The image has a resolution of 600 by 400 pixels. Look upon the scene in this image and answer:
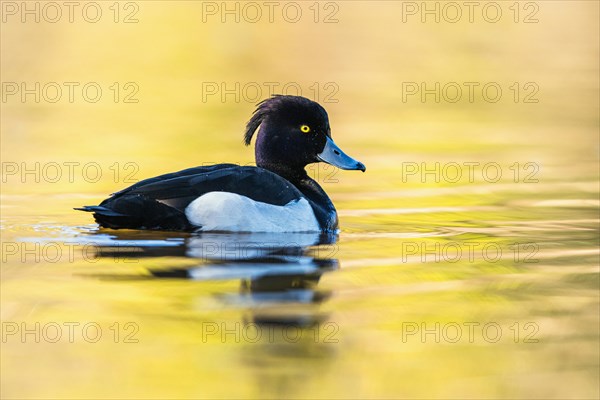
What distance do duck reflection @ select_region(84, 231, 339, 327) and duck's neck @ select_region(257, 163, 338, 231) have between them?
19 centimetres

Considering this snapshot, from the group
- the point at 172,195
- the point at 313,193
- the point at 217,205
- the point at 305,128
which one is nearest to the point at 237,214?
the point at 217,205

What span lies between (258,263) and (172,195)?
4.20 ft

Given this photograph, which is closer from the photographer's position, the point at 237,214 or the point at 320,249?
the point at 320,249

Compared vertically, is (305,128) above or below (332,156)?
above

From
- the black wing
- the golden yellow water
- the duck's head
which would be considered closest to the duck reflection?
the golden yellow water

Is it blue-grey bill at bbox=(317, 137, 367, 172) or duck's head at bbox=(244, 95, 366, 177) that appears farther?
blue-grey bill at bbox=(317, 137, 367, 172)

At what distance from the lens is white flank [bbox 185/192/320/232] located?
9000 mm

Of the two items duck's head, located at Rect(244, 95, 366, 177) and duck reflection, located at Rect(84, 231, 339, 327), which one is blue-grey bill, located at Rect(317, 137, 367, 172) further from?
duck reflection, located at Rect(84, 231, 339, 327)

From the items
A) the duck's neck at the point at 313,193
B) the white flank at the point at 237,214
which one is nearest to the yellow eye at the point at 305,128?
the duck's neck at the point at 313,193

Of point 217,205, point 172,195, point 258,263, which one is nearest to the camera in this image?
point 258,263

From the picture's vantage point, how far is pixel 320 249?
8711mm

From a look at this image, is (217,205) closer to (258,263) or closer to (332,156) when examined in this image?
(258,263)

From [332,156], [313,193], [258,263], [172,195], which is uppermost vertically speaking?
[332,156]

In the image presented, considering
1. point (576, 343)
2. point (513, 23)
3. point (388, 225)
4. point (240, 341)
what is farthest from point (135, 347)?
point (513, 23)
